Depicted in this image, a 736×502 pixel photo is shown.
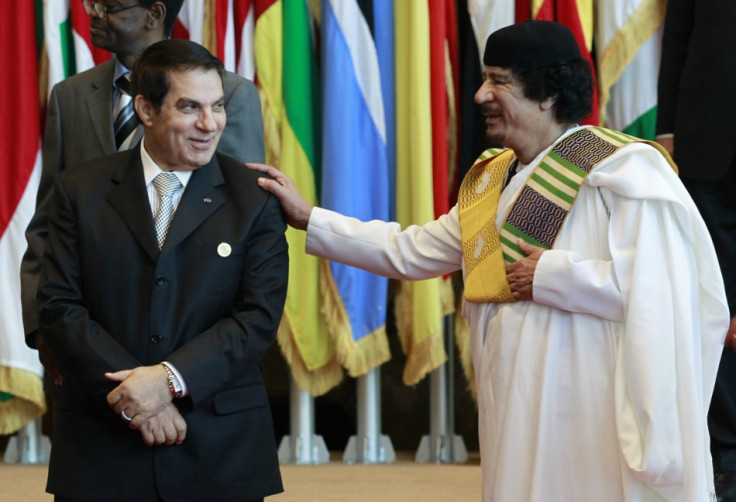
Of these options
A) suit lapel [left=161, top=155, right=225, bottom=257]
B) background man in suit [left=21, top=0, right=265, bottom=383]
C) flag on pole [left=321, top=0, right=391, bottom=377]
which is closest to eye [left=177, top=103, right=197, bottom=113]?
suit lapel [left=161, top=155, right=225, bottom=257]

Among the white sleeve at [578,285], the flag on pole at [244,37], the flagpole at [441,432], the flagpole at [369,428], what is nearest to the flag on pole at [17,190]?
the flag on pole at [244,37]

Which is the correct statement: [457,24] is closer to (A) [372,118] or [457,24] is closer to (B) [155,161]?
(A) [372,118]

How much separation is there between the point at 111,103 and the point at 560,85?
3.54 ft

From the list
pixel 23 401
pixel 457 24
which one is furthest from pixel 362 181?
pixel 23 401

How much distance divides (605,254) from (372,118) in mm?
2129

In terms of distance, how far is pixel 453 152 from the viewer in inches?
189

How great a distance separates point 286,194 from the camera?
277cm

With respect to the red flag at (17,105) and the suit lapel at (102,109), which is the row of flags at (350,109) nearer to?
the red flag at (17,105)

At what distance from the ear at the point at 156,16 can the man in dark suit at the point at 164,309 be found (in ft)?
1.46

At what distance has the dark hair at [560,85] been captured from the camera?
9.13ft

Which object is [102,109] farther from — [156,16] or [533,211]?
[533,211]

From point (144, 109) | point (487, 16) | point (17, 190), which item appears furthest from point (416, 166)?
point (144, 109)

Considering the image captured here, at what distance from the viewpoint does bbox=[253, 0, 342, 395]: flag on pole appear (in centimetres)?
466

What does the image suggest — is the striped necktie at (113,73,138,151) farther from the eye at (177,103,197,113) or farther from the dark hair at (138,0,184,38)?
the eye at (177,103,197,113)
